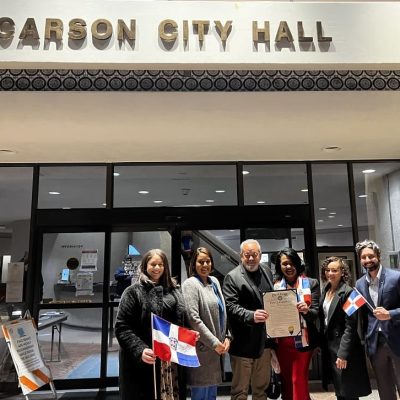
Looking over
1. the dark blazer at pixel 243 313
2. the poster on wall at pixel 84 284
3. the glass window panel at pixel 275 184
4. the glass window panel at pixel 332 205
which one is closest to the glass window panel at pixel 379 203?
the glass window panel at pixel 332 205

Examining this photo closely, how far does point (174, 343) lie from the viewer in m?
3.36

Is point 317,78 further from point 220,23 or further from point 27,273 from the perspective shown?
point 27,273

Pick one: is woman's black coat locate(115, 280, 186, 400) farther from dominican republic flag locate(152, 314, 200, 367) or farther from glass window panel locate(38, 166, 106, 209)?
glass window panel locate(38, 166, 106, 209)

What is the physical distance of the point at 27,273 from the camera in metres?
5.88

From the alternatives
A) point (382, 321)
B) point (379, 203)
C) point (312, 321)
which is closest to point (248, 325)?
point (312, 321)

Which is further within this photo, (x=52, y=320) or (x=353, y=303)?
(x=52, y=320)

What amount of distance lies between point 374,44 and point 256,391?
3.34 metres

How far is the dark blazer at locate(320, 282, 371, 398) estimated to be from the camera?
351 centimetres

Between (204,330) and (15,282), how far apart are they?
3451 mm

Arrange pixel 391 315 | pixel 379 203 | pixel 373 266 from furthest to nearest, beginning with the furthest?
pixel 379 203 < pixel 373 266 < pixel 391 315

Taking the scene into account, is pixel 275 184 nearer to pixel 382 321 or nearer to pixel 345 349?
pixel 382 321

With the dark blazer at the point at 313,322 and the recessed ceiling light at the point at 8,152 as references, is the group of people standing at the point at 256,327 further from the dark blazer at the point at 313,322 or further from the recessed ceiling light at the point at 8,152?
the recessed ceiling light at the point at 8,152

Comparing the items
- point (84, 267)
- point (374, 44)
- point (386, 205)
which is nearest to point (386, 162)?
point (386, 205)

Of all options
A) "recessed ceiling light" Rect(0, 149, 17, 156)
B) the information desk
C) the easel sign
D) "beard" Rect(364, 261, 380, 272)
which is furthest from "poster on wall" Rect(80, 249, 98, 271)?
"beard" Rect(364, 261, 380, 272)
